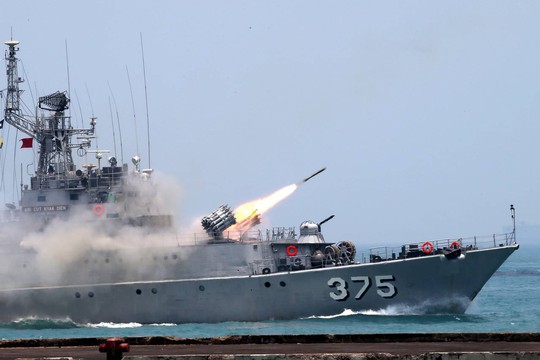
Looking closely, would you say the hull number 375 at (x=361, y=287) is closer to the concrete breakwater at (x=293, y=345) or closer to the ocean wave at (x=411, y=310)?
the ocean wave at (x=411, y=310)

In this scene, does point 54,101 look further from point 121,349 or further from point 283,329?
point 121,349

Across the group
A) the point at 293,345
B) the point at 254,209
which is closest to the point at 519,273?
the point at 254,209

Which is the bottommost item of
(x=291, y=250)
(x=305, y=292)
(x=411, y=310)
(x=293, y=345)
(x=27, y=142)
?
(x=293, y=345)

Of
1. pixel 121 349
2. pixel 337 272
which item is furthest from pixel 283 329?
pixel 121 349

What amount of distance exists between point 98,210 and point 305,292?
9.41 metres

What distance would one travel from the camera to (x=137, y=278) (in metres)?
41.7

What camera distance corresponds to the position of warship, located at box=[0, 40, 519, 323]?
132 feet

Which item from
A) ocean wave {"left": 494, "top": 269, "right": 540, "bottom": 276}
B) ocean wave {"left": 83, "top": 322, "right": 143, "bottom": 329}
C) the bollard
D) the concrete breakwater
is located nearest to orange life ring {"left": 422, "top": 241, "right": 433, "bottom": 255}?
ocean wave {"left": 83, "top": 322, "right": 143, "bottom": 329}

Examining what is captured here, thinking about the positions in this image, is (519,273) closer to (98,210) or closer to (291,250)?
(291,250)

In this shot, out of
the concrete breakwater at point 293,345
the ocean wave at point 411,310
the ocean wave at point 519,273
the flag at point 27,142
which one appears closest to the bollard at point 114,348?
the concrete breakwater at point 293,345

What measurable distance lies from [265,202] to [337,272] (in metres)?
6.01

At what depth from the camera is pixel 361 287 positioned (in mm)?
40250

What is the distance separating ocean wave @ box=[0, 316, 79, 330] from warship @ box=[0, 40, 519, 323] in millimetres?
207

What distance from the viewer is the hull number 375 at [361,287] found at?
40125 millimetres
